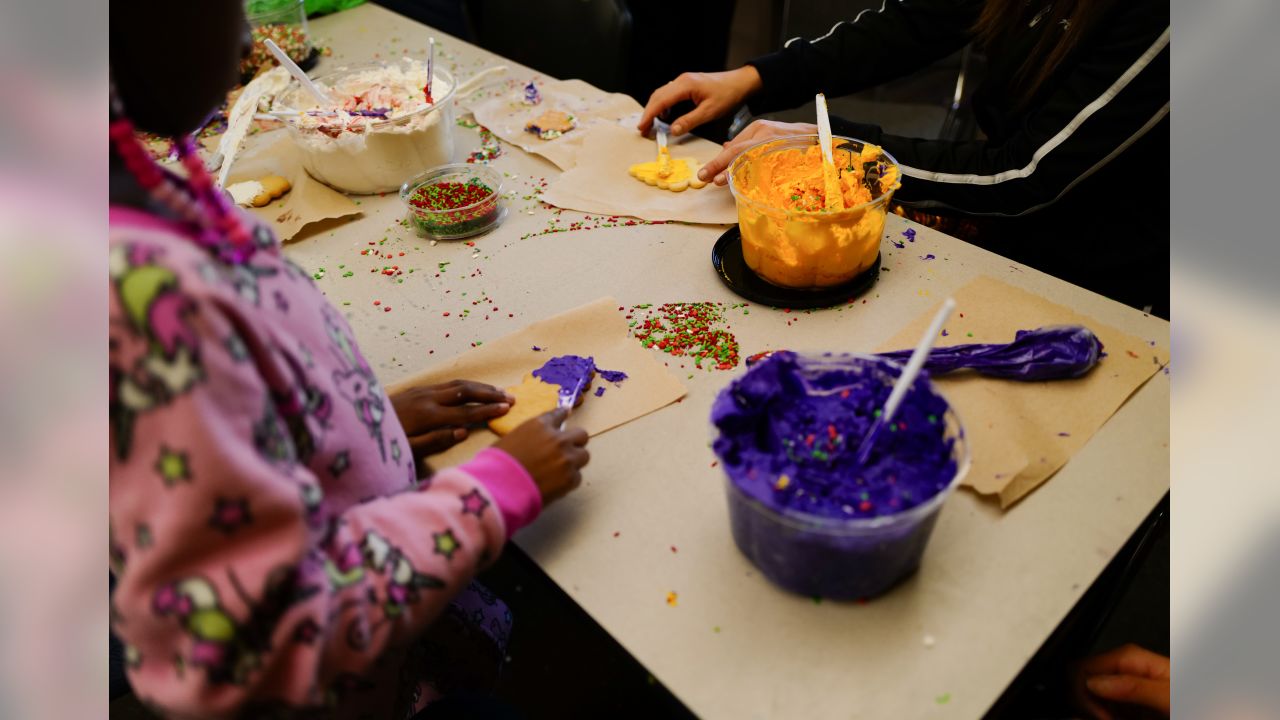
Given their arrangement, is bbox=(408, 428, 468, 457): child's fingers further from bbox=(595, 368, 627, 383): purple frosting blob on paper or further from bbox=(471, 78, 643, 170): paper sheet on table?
bbox=(471, 78, 643, 170): paper sheet on table

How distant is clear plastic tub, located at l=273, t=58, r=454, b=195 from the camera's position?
4.97 ft

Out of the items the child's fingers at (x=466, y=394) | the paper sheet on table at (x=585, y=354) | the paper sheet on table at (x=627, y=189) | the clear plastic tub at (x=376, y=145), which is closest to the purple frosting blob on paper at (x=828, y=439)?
the paper sheet on table at (x=585, y=354)

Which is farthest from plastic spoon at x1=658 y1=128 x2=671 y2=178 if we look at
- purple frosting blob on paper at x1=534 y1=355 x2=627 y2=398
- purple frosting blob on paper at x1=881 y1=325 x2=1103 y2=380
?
purple frosting blob on paper at x1=881 y1=325 x2=1103 y2=380

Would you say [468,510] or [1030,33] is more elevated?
[1030,33]

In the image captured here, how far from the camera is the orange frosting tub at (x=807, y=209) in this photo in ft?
3.87

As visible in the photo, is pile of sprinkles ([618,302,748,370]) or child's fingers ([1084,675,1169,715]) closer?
child's fingers ([1084,675,1169,715])

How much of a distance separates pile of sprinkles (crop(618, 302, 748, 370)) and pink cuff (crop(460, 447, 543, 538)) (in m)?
0.38

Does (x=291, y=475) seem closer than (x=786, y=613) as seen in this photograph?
Yes

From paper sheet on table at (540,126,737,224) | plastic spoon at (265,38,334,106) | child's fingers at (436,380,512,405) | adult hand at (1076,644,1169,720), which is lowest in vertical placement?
adult hand at (1076,644,1169,720)

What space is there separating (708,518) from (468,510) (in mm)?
287

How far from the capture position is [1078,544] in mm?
847
